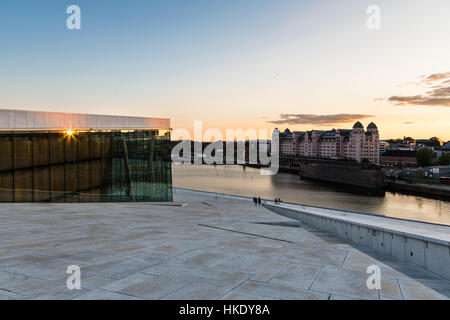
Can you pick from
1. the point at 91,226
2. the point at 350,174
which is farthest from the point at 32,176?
the point at 350,174

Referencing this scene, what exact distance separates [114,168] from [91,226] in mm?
12971

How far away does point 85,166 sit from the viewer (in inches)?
867

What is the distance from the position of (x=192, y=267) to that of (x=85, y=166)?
710 inches

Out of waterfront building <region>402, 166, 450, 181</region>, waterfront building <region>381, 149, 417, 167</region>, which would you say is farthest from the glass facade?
waterfront building <region>381, 149, 417, 167</region>

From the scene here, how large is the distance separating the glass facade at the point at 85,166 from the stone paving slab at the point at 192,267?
377 inches

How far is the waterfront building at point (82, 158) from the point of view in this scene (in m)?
18.4

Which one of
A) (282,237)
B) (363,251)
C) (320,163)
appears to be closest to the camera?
(363,251)

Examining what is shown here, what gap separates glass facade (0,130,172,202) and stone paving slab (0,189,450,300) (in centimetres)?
958

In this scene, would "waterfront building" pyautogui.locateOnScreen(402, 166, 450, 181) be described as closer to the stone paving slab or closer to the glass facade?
the glass facade

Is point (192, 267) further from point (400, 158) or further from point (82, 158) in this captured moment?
point (400, 158)

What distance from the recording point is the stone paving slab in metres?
5.04

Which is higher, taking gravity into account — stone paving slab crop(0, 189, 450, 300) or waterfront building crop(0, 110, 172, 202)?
waterfront building crop(0, 110, 172, 202)
